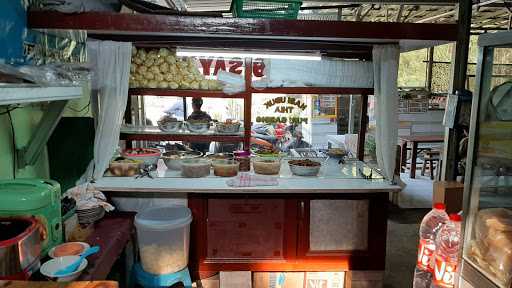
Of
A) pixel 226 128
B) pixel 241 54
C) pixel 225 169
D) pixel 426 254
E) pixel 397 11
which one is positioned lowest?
pixel 426 254

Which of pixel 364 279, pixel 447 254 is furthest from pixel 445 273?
pixel 364 279

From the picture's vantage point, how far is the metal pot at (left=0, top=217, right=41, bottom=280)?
5.53 ft

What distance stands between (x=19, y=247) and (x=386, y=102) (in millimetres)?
2776

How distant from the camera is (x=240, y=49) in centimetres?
331

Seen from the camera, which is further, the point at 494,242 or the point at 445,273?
the point at 445,273

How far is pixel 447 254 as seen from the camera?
199 cm

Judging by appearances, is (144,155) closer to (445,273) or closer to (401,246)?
(445,273)

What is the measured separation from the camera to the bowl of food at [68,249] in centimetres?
217

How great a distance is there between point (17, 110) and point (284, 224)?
2209 millimetres

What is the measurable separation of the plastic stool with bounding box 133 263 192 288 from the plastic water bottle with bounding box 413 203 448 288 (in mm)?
1786

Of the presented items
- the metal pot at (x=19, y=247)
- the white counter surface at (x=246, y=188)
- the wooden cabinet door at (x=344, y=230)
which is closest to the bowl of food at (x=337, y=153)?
the white counter surface at (x=246, y=188)

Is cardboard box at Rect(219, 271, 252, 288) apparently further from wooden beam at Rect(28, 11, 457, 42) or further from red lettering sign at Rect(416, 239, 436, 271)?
wooden beam at Rect(28, 11, 457, 42)

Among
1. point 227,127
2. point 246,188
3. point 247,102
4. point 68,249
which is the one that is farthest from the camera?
point 227,127

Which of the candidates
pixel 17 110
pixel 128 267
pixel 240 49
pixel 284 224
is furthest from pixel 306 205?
pixel 17 110
